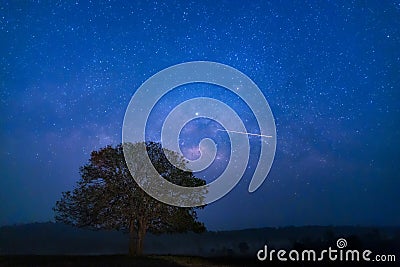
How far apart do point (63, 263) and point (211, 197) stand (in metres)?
10.7

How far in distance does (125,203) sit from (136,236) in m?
2.34

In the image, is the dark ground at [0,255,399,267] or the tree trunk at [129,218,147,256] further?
the tree trunk at [129,218,147,256]

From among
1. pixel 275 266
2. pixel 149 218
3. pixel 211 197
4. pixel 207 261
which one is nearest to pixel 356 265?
pixel 275 266

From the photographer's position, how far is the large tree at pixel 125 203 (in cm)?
3262

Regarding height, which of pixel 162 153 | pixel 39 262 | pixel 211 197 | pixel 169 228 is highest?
pixel 162 153

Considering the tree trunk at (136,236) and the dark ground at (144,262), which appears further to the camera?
the tree trunk at (136,236)

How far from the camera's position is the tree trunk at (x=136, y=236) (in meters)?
33.2

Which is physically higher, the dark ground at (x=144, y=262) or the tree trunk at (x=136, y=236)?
the tree trunk at (x=136, y=236)

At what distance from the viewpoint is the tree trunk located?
33156 millimetres

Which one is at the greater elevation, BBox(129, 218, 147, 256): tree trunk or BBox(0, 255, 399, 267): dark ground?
BBox(129, 218, 147, 256): tree trunk

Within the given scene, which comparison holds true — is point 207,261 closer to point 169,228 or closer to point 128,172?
point 169,228

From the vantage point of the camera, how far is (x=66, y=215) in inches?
1315

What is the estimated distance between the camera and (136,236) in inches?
1324

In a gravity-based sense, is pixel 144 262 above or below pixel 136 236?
below
